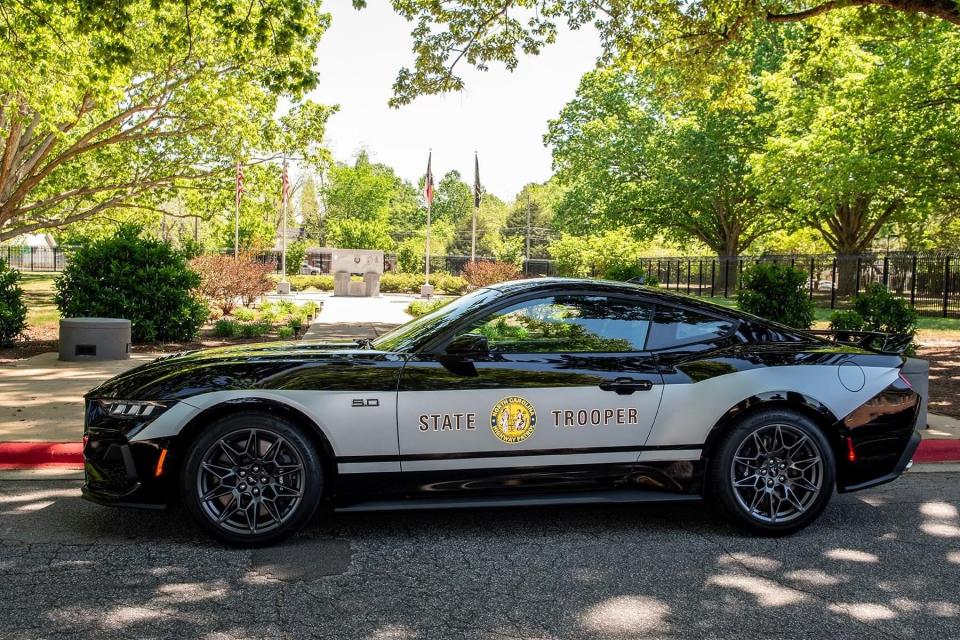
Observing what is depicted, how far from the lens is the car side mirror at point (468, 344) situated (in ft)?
15.3

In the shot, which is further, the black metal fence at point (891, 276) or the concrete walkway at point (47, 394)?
the black metal fence at point (891, 276)

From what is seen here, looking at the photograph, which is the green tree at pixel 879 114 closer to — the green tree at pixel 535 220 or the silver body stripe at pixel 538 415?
the silver body stripe at pixel 538 415

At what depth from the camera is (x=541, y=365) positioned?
16.0ft

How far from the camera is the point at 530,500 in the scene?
4.78 m

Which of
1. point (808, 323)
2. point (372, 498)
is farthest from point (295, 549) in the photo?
point (808, 323)

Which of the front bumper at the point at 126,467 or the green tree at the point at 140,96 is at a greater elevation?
the green tree at the point at 140,96

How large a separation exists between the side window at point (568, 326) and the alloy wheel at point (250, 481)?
1.28m

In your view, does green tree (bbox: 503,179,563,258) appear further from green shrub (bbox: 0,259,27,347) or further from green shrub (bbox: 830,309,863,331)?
green shrub (bbox: 830,309,863,331)

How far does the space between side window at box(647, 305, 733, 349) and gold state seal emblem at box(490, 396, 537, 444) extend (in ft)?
2.86

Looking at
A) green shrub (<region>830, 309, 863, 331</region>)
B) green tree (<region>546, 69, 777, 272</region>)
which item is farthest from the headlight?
green tree (<region>546, 69, 777, 272</region>)

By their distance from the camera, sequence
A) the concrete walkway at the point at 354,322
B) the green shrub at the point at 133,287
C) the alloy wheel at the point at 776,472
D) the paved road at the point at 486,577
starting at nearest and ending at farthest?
the paved road at the point at 486,577
the alloy wheel at the point at 776,472
the green shrub at the point at 133,287
the concrete walkway at the point at 354,322

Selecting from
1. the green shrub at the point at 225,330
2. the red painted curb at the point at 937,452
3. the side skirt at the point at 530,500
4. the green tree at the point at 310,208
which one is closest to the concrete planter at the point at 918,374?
the red painted curb at the point at 937,452

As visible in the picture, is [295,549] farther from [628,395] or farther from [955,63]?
[955,63]

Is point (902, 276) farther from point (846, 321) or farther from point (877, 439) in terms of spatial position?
point (877, 439)
